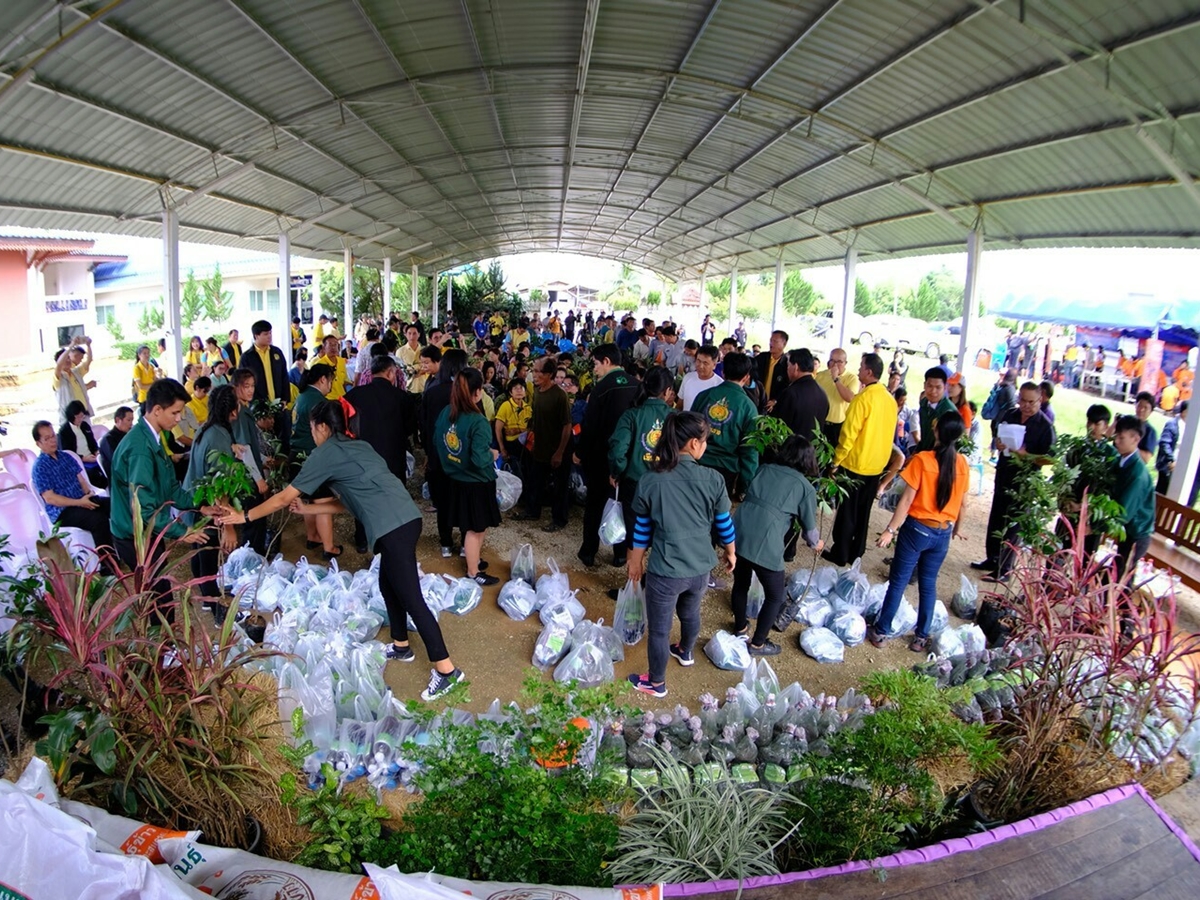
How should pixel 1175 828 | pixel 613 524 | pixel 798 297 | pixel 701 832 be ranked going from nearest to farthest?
pixel 701 832 < pixel 1175 828 < pixel 613 524 < pixel 798 297

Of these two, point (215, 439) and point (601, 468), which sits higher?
point (215, 439)

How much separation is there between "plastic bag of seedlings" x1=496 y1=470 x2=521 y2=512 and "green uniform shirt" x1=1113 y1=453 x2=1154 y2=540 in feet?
13.2

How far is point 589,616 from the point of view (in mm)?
4465

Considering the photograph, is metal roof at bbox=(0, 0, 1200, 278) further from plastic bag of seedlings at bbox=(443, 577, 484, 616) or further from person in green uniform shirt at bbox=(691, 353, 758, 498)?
plastic bag of seedlings at bbox=(443, 577, 484, 616)

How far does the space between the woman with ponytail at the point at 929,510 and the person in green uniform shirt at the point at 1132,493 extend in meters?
1.16

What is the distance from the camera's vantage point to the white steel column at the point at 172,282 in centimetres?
878

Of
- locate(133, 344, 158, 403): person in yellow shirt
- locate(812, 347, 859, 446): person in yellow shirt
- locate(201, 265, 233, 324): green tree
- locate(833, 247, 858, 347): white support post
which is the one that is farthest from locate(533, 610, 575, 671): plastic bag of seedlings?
locate(201, 265, 233, 324): green tree

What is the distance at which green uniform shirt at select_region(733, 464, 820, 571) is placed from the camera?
12.1 feet

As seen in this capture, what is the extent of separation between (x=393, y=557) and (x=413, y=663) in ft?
2.58

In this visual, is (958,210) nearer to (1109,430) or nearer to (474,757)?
(1109,430)

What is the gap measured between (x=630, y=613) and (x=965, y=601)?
2.32 meters

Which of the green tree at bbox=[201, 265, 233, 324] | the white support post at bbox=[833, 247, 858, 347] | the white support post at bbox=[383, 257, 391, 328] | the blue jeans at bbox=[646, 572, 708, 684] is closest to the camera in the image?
the blue jeans at bbox=[646, 572, 708, 684]

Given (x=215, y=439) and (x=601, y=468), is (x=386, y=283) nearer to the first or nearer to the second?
(x=601, y=468)

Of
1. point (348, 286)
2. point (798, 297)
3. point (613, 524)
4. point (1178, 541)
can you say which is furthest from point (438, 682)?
point (798, 297)
